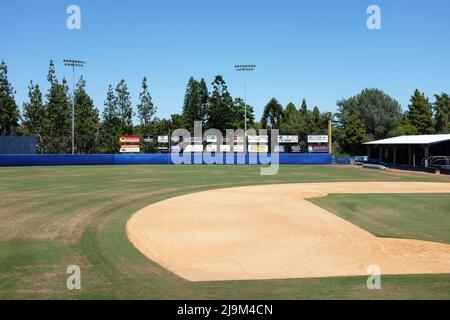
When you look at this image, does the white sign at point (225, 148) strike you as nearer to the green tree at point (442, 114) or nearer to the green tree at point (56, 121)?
the green tree at point (56, 121)

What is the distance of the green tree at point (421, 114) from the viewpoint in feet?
277

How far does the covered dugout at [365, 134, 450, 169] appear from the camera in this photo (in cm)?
4528

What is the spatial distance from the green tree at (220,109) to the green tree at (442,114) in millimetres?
42853

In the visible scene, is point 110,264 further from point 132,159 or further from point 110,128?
point 110,128

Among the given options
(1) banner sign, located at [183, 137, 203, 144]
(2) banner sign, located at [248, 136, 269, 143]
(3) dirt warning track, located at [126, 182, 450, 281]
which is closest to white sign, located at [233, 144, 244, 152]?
(2) banner sign, located at [248, 136, 269, 143]

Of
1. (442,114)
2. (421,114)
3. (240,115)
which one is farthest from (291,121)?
(442,114)

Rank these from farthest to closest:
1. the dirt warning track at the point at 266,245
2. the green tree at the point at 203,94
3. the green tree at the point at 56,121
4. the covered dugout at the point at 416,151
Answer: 1. the green tree at the point at 203,94
2. the green tree at the point at 56,121
3. the covered dugout at the point at 416,151
4. the dirt warning track at the point at 266,245

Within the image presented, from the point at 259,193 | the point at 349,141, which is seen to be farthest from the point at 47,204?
the point at 349,141

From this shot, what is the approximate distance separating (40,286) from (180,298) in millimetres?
2707

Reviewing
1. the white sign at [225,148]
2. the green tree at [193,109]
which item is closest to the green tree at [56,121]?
the green tree at [193,109]

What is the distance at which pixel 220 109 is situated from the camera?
90.4 meters

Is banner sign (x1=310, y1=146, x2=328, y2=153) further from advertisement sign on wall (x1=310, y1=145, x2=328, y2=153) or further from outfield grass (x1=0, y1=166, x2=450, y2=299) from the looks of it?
outfield grass (x1=0, y1=166, x2=450, y2=299)
